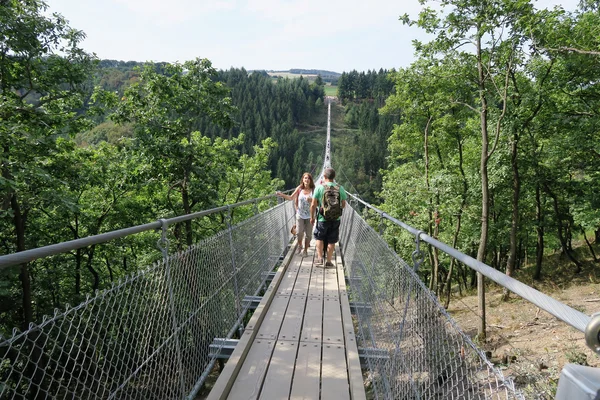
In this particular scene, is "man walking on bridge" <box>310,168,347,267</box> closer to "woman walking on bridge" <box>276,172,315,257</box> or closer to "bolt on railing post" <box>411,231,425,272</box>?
"woman walking on bridge" <box>276,172,315,257</box>

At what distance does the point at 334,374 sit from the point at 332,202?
2.57 metres

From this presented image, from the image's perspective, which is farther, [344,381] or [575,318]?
[344,381]

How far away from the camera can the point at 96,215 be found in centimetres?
1117

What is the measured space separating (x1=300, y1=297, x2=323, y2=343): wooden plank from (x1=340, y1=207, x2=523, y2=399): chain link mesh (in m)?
0.42

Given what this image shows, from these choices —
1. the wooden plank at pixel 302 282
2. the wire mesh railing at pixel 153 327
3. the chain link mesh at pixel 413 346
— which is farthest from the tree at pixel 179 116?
the chain link mesh at pixel 413 346

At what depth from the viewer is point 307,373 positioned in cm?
271

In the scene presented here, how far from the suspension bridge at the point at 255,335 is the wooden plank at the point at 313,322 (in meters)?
0.02

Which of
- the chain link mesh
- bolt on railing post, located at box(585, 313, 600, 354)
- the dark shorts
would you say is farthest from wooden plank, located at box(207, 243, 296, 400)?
bolt on railing post, located at box(585, 313, 600, 354)

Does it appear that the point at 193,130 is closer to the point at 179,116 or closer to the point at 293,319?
the point at 179,116

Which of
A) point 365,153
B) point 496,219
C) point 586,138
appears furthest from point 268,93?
point 586,138

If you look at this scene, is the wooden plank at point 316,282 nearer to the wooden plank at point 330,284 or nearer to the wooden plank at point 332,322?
the wooden plank at point 330,284

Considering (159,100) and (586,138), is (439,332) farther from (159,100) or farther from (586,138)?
(586,138)

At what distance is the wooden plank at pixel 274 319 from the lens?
3325 mm

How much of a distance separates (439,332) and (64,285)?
11765mm
